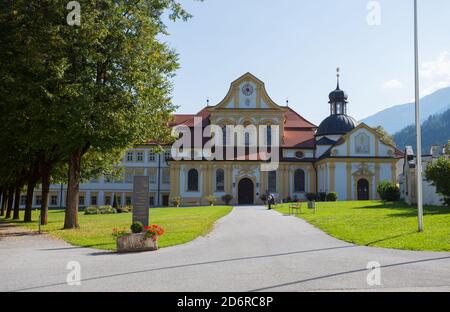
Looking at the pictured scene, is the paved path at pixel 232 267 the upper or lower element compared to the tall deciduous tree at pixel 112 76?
lower

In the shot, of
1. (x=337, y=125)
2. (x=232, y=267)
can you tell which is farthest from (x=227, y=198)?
(x=232, y=267)

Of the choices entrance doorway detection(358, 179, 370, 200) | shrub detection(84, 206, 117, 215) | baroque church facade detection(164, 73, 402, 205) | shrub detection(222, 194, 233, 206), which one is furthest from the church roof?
shrub detection(84, 206, 117, 215)

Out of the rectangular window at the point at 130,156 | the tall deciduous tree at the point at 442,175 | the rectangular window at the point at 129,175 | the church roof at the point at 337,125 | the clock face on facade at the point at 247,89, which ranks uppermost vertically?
the clock face on facade at the point at 247,89

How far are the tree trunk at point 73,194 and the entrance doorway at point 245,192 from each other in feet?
108

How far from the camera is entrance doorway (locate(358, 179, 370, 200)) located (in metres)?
53.8

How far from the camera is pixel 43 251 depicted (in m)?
14.9

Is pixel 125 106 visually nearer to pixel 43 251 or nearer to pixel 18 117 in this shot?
pixel 18 117

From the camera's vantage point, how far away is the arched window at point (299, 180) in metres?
57.3

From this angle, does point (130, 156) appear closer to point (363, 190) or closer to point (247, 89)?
point (247, 89)

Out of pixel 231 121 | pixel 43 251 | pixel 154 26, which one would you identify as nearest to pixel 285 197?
pixel 231 121

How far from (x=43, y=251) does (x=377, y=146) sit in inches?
1805

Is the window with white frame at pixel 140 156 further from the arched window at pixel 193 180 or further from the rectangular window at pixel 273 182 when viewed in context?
the rectangular window at pixel 273 182

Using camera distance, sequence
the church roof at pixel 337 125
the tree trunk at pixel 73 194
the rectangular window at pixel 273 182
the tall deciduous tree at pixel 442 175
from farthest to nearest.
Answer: the church roof at pixel 337 125, the rectangular window at pixel 273 182, the tall deciduous tree at pixel 442 175, the tree trunk at pixel 73 194

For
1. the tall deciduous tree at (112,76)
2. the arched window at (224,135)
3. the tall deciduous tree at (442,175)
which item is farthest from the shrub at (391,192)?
the tall deciduous tree at (112,76)
